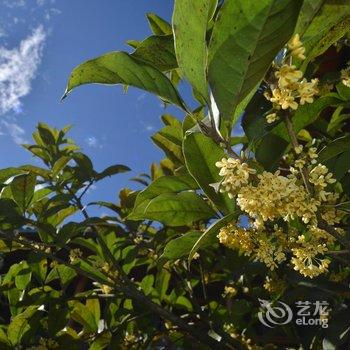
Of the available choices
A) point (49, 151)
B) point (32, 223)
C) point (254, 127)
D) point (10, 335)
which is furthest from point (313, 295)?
point (49, 151)

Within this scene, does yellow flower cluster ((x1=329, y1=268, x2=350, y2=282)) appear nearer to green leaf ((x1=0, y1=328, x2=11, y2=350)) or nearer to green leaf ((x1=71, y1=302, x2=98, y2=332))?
green leaf ((x1=71, y1=302, x2=98, y2=332))

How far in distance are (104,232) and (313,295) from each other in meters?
1.33

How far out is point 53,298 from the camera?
2635mm

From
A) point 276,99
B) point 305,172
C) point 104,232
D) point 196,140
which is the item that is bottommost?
point 305,172

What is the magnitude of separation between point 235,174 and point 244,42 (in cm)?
29

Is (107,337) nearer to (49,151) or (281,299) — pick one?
(281,299)

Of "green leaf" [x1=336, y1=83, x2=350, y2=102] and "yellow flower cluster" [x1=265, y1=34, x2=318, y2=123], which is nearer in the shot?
"yellow flower cluster" [x1=265, y1=34, x2=318, y2=123]

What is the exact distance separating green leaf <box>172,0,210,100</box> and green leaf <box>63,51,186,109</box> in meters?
0.09

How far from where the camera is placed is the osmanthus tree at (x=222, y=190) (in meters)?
0.91

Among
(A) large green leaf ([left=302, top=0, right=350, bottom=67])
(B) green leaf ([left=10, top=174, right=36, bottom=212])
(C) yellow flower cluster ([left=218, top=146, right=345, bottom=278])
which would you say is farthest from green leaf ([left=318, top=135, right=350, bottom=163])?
(B) green leaf ([left=10, top=174, right=36, bottom=212])

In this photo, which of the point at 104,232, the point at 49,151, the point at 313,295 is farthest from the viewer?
the point at 49,151

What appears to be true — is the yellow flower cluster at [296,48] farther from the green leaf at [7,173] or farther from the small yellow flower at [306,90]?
the green leaf at [7,173]

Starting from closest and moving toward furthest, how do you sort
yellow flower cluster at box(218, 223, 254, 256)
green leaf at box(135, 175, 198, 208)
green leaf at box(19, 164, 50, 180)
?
yellow flower cluster at box(218, 223, 254, 256), green leaf at box(135, 175, 198, 208), green leaf at box(19, 164, 50, 180)

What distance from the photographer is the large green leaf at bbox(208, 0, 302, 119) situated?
2.57 ft
